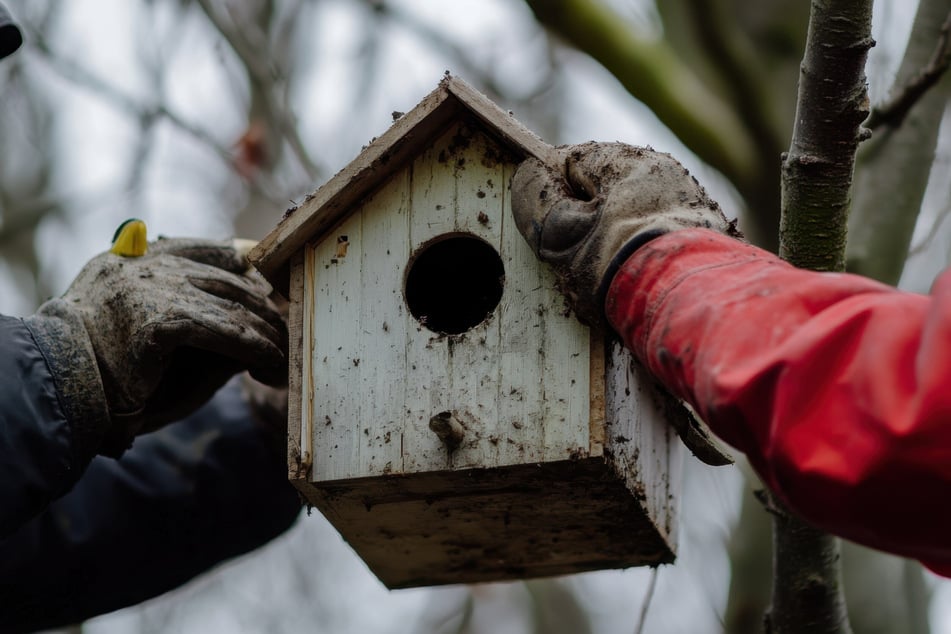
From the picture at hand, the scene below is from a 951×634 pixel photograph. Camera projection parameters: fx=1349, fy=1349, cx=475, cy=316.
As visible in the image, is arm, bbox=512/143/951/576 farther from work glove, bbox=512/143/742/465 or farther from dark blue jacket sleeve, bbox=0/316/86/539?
dark blue jacket sleeve, bbox=0/316/86/539

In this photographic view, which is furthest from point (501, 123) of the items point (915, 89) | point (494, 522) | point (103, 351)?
point (915, 89)

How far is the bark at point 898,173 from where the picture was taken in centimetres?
344

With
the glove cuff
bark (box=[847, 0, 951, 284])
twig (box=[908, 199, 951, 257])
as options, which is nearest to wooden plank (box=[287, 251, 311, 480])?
the glove cuff

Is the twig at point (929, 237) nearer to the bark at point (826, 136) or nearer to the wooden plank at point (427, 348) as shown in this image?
the bark at point (826, 136)

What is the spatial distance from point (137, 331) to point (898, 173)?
6.44 feet

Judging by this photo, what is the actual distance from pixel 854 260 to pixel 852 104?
40.5 inches

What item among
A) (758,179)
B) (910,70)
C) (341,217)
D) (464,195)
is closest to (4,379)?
(341,217)

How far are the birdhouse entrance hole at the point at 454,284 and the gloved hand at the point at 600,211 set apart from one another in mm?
471

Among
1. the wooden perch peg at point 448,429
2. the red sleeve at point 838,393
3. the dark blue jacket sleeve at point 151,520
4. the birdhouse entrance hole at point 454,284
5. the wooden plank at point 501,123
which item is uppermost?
the wooden plank at point 501,123

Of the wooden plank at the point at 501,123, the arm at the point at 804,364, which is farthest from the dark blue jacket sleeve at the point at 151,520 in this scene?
the arm at the point at 804,364

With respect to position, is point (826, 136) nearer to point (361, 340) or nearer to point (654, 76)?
point (361, 340)

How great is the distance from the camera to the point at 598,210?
2463 millimetres

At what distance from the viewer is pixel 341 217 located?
9.44ft

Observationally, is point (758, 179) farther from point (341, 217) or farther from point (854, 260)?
point (341, 217)
